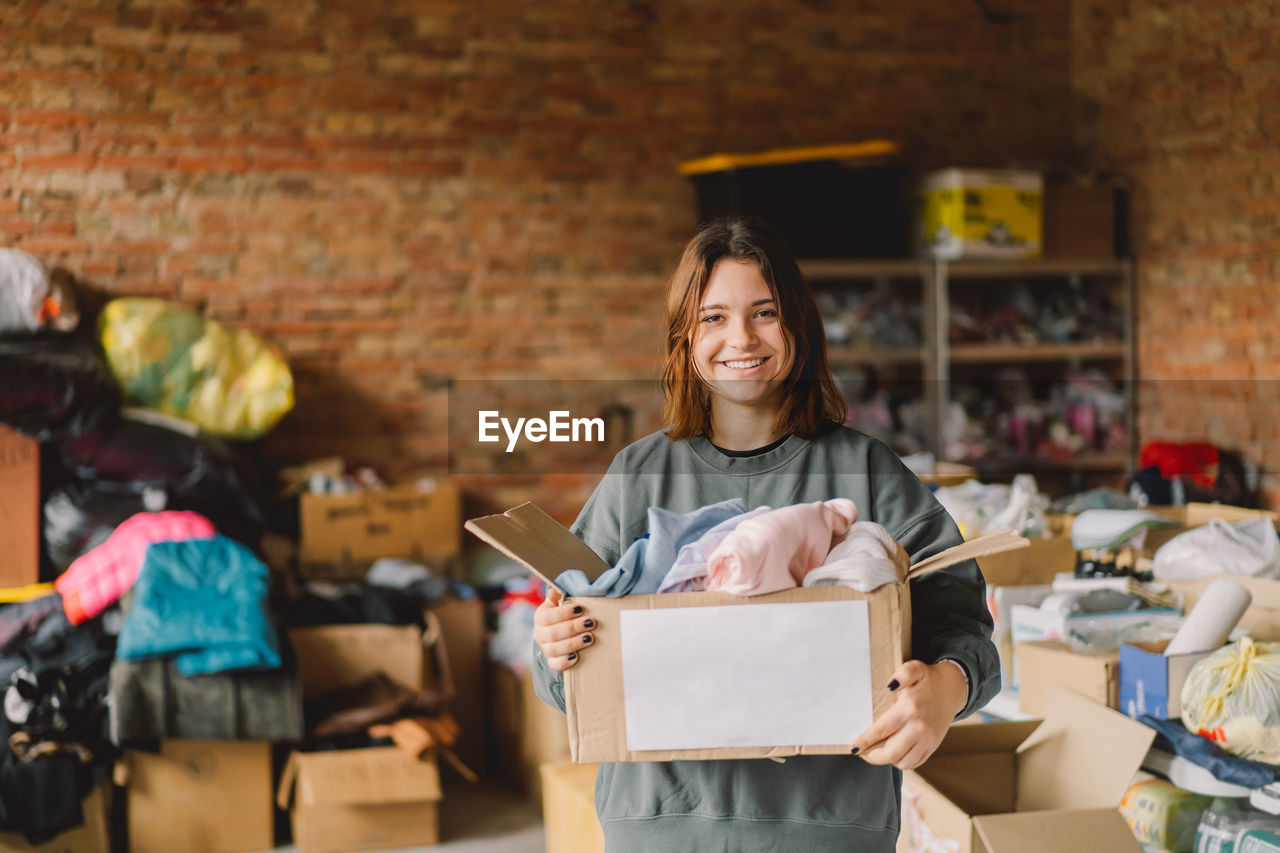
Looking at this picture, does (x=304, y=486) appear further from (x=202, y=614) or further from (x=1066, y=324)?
(x=1066, y=324)

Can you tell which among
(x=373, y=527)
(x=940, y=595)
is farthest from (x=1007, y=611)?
(x=373, y=527)

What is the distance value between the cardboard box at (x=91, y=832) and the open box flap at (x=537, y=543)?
8.20 ft

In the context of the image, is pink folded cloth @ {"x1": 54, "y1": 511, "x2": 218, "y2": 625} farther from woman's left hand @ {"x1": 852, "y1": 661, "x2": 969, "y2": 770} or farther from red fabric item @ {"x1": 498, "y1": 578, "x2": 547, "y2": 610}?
woman's left hand @ {"x1": 852, "y1": 661, "x2": 969, "y2": 770}

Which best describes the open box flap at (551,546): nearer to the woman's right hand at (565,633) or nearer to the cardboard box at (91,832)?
the woman's right hand at (565,633)

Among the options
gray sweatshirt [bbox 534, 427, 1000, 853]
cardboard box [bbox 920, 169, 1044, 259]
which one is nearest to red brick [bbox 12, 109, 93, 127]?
cardboard box [bbox 920, 169, 1044, 259]

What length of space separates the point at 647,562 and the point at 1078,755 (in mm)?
1194

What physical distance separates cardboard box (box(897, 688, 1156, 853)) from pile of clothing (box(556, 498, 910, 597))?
2.59 ft

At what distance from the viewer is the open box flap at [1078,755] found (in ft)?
6.13

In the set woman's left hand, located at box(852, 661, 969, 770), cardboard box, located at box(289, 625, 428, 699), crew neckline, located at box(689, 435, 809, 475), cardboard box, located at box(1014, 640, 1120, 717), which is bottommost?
cardboard box, located at box(289, 625, 428, 699)

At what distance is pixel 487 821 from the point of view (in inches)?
138

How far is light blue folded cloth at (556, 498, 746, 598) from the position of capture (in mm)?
1157

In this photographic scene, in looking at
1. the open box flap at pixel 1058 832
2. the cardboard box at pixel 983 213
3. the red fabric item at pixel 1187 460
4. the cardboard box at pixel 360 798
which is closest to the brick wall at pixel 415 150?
the cardboard box at pixel 983 213

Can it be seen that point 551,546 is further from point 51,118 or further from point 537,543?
point 51,118

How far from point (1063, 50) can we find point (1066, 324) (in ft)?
4.18
